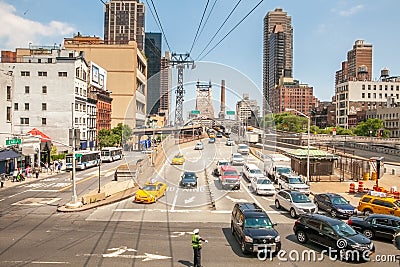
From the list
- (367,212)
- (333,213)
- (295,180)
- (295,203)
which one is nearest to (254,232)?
(295,203)

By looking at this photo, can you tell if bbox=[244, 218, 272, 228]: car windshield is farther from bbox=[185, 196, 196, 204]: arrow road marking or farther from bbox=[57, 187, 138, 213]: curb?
bbox=[57, 187, 138, 213]: curb

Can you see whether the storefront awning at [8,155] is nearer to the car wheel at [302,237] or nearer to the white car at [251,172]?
the white car at [251,172]

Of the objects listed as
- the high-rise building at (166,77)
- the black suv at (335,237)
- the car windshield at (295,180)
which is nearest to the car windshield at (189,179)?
the high-rise building at (166,77)

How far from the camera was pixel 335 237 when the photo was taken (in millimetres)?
14953

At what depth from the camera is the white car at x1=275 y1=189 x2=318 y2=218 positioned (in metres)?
22.2

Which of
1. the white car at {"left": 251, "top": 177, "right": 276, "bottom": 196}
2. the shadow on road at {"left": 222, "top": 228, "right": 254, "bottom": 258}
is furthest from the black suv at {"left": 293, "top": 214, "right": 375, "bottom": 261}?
the white car at {"left": 251, "top": 177, "right": 276, "bottom": 196}

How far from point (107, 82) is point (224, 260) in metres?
90.6

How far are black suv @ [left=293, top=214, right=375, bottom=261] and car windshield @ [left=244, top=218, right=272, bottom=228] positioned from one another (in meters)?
2.03

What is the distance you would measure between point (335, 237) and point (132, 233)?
9.55 meters

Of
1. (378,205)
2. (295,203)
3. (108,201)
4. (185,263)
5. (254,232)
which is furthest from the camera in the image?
(108,201)

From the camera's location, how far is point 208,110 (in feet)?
124

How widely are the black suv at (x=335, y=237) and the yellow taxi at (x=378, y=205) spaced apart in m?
8.06

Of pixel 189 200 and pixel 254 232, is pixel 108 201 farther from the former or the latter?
pixel 254 232

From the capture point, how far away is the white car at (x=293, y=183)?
29.8m
